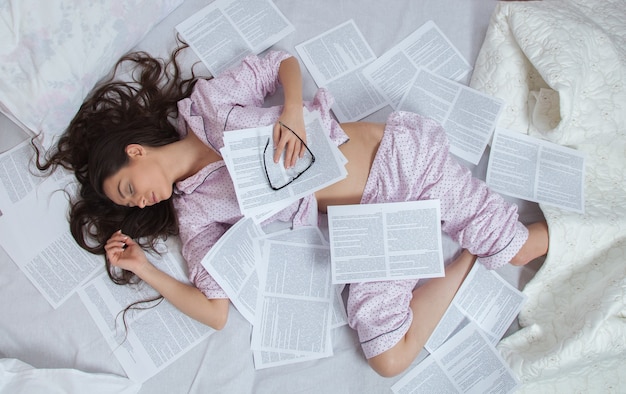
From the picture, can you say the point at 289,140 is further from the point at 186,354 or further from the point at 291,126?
the point at 186,354

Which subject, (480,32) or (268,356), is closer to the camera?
(268,356)

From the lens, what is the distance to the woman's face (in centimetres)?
121

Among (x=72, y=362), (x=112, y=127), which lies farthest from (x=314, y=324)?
(x=112, y=127)

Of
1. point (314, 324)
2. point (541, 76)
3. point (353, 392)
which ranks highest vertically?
point (541, 76)

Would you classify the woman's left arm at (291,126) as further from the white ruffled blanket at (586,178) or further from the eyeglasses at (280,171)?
the white ruffled blanket at (586,178)

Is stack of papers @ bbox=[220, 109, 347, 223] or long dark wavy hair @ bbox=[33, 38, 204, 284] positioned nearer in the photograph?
stack of papers @ bbox=[220, 109, 347, 223]

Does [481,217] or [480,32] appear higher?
[480,32]

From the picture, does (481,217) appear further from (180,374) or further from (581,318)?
(180,374)

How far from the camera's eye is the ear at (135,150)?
122 cm

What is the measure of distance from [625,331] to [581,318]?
0.10m

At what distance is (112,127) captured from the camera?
4.38 feet

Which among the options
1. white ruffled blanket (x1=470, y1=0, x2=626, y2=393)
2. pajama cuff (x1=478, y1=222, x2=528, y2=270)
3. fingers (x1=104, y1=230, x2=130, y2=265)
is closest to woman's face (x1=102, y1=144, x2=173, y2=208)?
fingers (x1=104, y1=230, x2=130, y2=265)

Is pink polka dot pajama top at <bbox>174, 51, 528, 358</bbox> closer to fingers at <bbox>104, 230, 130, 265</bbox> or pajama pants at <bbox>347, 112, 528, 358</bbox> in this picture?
pajama pants at <bbox>347, 112, 528, 358</bbox>

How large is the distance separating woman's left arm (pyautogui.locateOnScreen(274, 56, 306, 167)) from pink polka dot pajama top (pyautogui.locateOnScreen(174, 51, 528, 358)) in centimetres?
5
